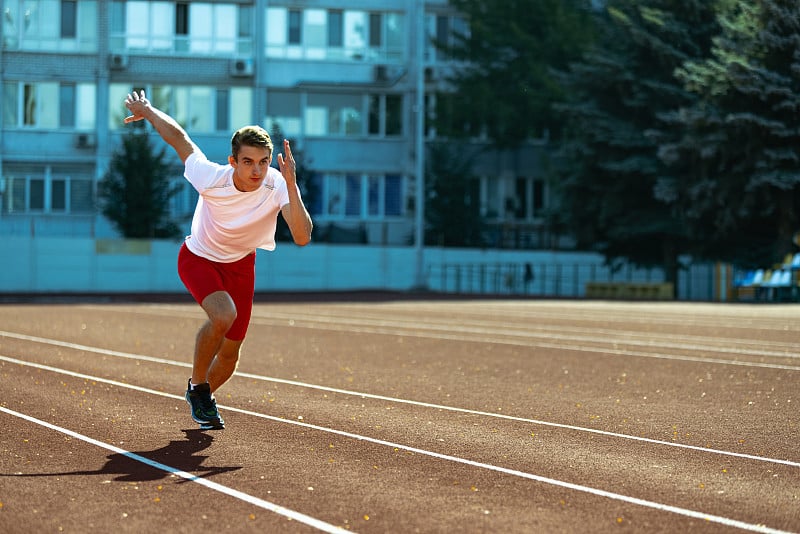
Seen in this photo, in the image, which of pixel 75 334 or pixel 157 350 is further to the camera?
pixel 75 334

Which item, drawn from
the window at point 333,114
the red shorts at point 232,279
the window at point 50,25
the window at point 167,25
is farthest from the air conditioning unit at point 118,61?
the red shorts at point 232,279

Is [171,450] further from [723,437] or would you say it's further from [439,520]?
[723,437]

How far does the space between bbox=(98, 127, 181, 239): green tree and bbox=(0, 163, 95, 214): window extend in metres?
6.83

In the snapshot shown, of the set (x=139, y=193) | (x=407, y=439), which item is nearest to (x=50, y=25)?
(x=139, y=193)

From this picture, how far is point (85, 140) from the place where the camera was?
55.0 metres

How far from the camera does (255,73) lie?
5625cm

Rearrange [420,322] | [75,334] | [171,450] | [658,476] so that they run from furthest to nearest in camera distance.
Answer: [420,322], [75,334], [171,450], [658,476]

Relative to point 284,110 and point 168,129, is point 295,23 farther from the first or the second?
point 168,129

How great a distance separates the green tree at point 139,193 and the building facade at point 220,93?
5.22m

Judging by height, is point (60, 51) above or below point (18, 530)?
above

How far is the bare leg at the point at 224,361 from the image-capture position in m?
9.25

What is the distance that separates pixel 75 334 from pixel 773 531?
1537 centimetres

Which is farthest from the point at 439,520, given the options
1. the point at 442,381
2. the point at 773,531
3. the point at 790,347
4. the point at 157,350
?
the point at 790,347

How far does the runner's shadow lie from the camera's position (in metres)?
7.26
